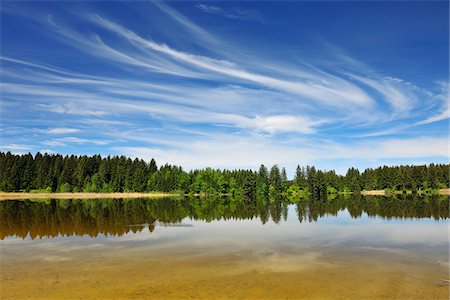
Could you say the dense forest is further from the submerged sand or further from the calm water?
the submerged sand

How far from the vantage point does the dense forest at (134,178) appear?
152m

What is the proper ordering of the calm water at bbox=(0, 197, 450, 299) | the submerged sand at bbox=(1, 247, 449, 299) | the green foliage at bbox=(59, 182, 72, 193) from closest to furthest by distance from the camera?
1. the submerged sand at bbox=(1, 247, 449, 299)
2. the calm water at bbox=(0, 197, 450, 299)
3. the green foliage at bbox=(59, 182, 72, 193)

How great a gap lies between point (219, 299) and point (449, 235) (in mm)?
29505

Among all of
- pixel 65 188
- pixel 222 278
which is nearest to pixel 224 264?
pixel 222 278

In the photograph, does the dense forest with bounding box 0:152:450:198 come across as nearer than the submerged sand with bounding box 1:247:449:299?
No

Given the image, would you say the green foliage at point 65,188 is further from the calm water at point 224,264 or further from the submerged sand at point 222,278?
the submerged sand at point 222,278

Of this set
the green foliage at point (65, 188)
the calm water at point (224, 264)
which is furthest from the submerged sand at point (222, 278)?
the green foliage at point (65, 188)

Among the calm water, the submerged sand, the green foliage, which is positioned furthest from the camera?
the green foliage

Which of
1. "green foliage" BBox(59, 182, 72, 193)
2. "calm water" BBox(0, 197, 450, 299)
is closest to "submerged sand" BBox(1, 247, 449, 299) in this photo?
"calm water" BBox(0, 197, 450, 299)

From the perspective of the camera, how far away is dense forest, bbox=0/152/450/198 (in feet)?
498

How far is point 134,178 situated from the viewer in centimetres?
16550

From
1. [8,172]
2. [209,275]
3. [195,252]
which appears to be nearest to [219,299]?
[209,275]

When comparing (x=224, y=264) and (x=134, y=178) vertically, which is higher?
(x=134, y=178)

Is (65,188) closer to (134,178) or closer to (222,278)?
(134,178)
